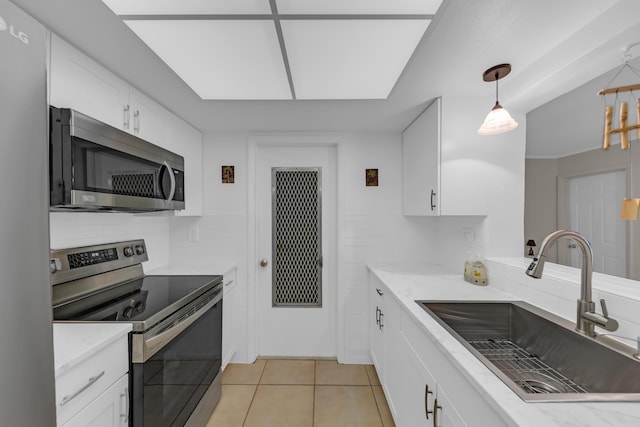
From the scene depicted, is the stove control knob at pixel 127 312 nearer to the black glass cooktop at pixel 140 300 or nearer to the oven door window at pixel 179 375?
the black glass cooktop at pixel 140 300

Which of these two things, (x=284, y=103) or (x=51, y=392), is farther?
(x=284, y=103)

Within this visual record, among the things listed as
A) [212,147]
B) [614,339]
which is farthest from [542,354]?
[212,147]

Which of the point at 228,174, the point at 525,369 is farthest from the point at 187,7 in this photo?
the point at 525,369

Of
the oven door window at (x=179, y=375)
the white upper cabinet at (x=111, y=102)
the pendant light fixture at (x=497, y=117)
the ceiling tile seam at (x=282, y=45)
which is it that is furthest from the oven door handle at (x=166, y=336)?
the pendant light fixture at (x=497, y=117)

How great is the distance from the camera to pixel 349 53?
1392mm

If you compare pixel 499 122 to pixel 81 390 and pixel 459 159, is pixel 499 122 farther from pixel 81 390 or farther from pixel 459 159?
pixel 81 390

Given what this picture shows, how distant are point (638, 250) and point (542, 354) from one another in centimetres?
64

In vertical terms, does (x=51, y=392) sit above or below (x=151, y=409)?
above

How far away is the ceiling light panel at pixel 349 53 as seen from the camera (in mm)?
1194

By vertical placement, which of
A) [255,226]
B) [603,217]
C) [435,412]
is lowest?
[435,412]

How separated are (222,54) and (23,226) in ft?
3.80

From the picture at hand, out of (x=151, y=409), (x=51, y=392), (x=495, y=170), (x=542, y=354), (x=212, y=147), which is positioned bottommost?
(x=151, y=409)

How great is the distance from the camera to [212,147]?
2816mm

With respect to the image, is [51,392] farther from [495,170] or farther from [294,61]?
[495,170]
